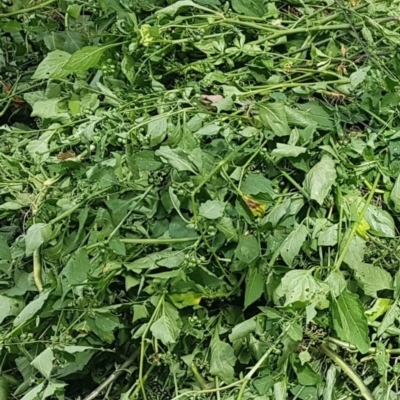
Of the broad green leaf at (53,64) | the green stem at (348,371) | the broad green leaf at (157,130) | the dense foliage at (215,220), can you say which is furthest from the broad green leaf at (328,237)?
the broad green leaf at (53,64)

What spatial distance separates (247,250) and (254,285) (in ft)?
0.13

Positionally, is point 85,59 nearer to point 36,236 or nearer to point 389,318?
point 36,236

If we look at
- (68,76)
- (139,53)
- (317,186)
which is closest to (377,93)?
(317,186)

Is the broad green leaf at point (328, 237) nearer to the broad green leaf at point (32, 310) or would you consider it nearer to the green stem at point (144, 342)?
the green stem at point (144, 342)

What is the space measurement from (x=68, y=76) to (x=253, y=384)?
503 mm

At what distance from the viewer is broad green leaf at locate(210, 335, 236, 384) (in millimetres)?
685

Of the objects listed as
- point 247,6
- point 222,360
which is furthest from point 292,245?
point 247,6

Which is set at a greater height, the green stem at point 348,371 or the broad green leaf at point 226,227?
the broad green leaf at point 226,227

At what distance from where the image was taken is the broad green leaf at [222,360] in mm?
685

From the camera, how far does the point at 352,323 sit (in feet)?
2.16

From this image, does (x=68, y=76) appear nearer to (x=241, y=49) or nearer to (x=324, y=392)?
(x=241, y=49)

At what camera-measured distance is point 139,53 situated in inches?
32.9

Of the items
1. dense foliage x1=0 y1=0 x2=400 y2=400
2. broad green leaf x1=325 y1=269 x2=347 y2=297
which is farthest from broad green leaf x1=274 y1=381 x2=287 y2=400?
broad green leaf x1=325 y1=269 x2=347 y2=297

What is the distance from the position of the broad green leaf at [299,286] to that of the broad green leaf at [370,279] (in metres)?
0.06
